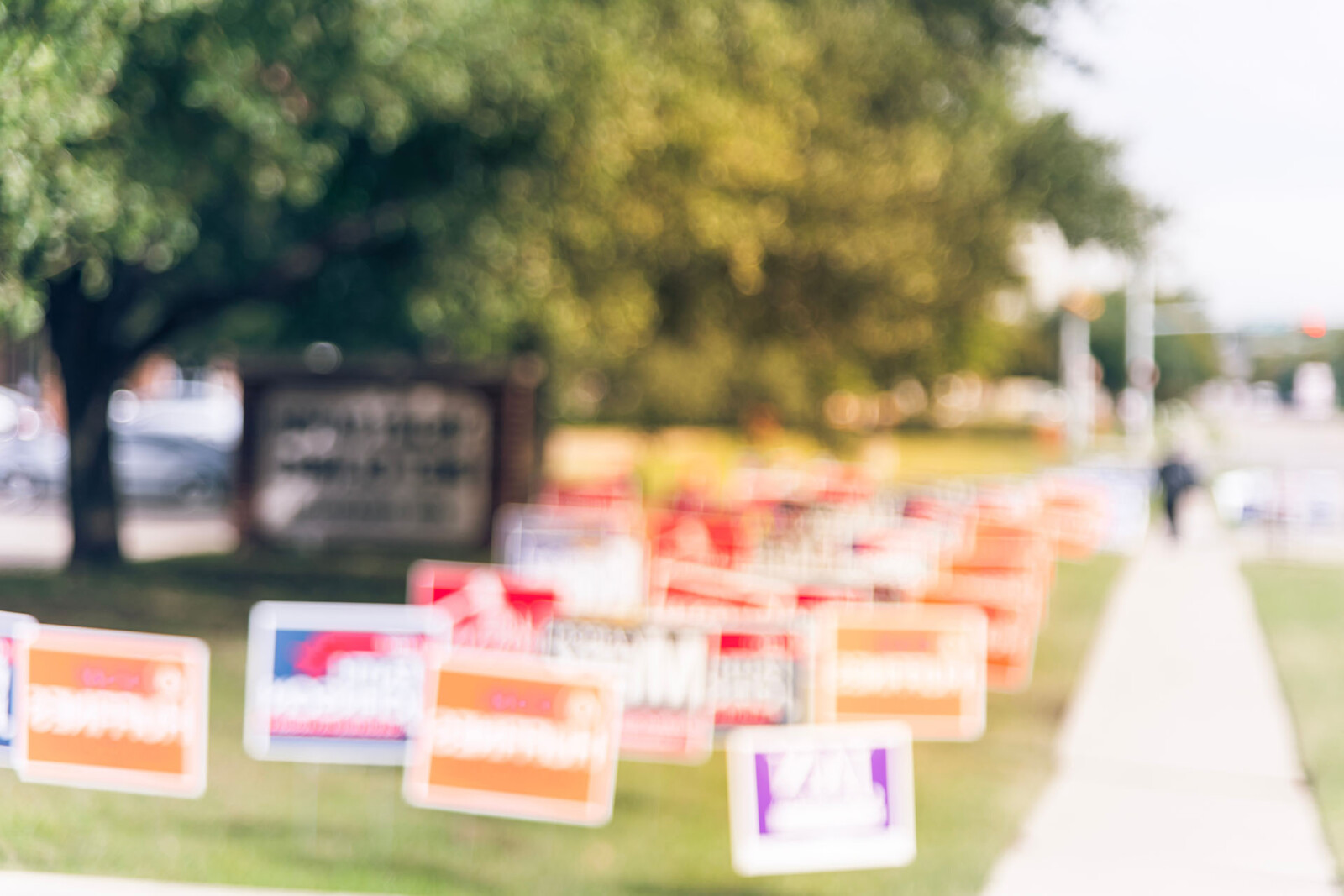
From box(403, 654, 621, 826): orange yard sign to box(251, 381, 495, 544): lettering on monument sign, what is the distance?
11.9 metres

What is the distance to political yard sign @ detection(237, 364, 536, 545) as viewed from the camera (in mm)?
17969

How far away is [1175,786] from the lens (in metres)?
8.70

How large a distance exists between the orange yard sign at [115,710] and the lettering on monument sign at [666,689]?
1805mm

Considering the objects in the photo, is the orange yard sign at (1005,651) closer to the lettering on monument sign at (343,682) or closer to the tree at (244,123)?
the lettering on monument sign at (343,682)

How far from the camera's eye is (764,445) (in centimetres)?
2961

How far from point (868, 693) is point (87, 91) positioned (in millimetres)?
4859

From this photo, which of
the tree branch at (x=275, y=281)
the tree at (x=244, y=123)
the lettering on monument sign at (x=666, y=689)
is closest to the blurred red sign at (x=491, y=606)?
the lettering on monument sign at (x=666, y=689)

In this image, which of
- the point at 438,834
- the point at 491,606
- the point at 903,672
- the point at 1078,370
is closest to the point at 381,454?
the point at 491,606

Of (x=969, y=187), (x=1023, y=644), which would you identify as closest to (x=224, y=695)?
(x=1023, y=644)

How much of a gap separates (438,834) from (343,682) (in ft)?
3.99

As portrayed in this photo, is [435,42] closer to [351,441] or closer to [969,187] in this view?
[351,441]

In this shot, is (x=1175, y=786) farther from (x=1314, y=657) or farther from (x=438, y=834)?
(x=1314, y=657)

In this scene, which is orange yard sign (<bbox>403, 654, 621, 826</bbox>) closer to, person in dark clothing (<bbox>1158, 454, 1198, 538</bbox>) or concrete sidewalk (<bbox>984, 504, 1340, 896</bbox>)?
concrete sidewalk (<bbox>984, 504, 1340, 896</bbox>)

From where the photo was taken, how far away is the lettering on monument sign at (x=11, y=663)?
20.0 feet
